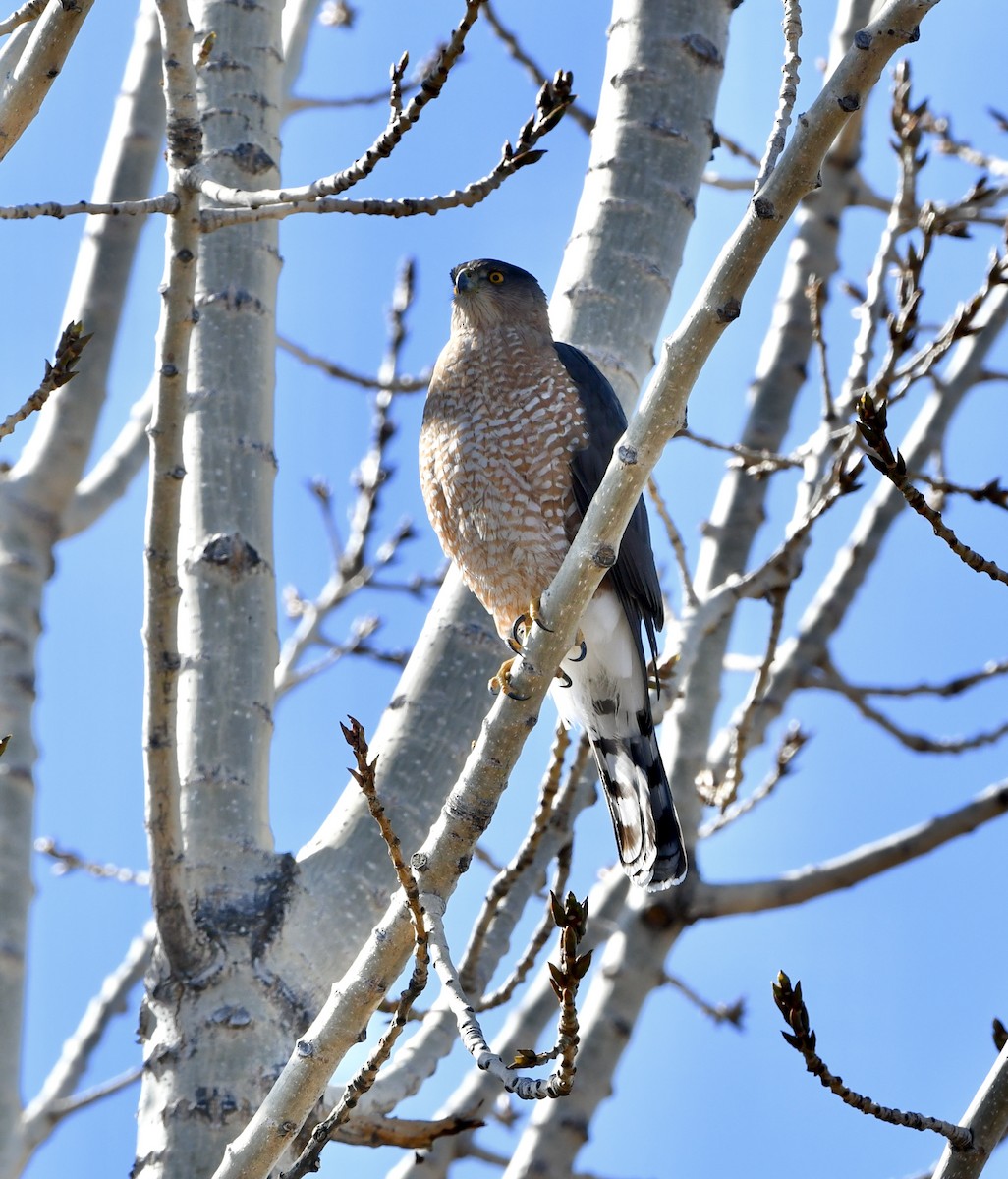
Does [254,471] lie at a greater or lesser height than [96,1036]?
greater

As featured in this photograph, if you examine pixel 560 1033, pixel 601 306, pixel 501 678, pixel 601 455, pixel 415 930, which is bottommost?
pixel 560 1033

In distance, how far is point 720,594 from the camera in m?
3.92

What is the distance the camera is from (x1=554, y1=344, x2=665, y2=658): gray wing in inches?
142

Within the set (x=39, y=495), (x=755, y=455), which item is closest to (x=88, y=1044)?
(x=39, y=495)

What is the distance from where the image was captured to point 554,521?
3.66 m

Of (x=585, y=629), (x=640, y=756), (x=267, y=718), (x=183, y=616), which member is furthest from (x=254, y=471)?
(x=640, y=756)

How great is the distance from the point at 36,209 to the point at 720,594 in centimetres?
222

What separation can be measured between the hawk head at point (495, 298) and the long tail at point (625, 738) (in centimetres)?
93

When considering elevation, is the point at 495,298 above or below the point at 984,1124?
above

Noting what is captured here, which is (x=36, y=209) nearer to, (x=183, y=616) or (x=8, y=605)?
(x=183, y=616)

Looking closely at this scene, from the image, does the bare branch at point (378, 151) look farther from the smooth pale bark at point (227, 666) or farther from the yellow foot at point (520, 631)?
the yellow foot at point (520, 631)

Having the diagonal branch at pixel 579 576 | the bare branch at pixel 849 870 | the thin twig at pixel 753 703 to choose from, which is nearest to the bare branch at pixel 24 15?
the diagonal branch at pixel 579 576

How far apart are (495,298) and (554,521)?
0.91m

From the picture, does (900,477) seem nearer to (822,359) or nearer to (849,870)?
(822,359)
